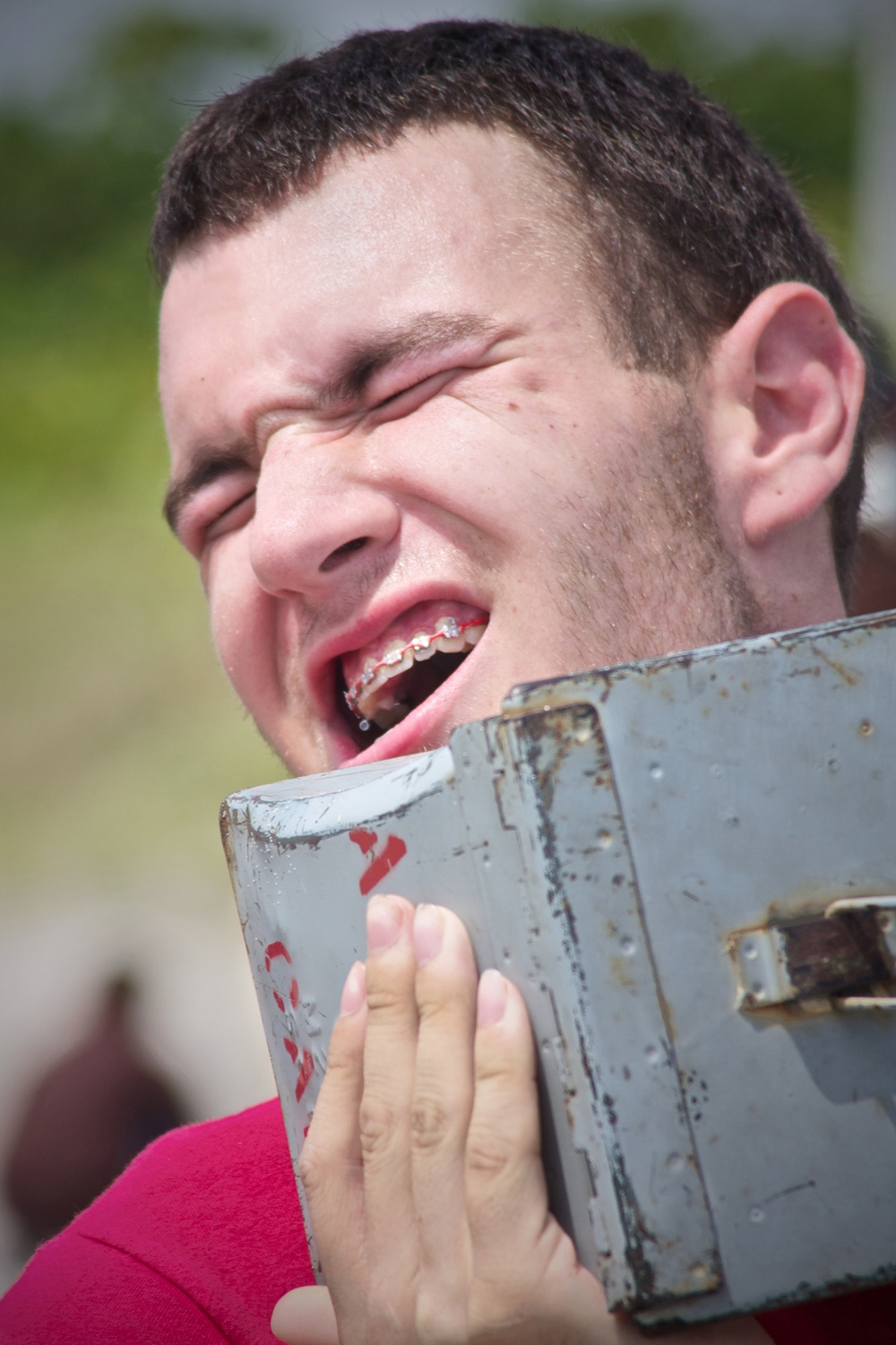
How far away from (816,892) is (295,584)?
73cm

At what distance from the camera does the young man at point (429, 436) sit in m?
Result: 1.17

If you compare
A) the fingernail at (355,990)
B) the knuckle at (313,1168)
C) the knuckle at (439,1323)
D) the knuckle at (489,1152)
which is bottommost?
the knuckle at (439,1323)

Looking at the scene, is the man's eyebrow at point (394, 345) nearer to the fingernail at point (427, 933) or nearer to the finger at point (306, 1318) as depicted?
the fingernail at point (427, 933)

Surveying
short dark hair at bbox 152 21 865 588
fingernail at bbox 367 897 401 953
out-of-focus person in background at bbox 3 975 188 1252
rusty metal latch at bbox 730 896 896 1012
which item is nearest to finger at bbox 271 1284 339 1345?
fingernail at bbox 367 897 401 953

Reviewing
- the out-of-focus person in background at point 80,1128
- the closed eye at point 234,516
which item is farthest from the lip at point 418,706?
the out-of-focus person in background at point 80,1128

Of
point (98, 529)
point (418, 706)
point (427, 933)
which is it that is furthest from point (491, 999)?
point (98, 529)

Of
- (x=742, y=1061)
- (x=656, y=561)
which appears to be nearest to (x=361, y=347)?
(x=656, y=561)

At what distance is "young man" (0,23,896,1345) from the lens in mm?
1175

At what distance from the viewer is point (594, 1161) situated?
771 millimetres

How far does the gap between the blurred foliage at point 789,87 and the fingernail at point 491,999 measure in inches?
472

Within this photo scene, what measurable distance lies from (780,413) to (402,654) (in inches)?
23.7

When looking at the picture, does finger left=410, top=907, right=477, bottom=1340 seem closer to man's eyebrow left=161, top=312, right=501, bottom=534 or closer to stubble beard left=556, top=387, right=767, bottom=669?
stubble beard left=556, top=387, right=767, bottom=669

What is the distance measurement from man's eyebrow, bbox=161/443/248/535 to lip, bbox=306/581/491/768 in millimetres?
272

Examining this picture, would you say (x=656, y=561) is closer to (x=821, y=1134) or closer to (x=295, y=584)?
(x=295, y=584)
